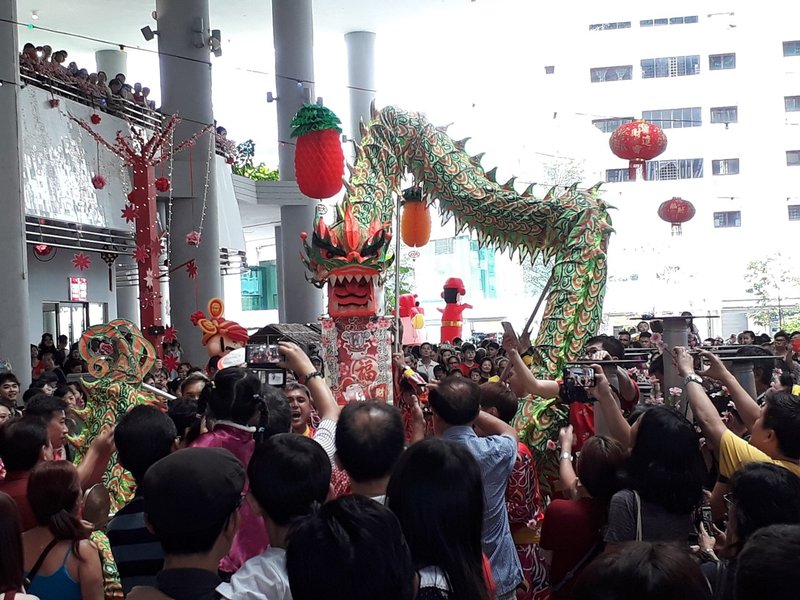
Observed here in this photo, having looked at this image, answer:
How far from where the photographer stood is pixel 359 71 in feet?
59.1

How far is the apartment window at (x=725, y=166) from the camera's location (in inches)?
890

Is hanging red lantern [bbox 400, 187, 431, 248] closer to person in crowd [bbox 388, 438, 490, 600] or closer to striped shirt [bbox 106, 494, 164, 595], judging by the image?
striped shirt [bbox 106, 494, 164, 595]

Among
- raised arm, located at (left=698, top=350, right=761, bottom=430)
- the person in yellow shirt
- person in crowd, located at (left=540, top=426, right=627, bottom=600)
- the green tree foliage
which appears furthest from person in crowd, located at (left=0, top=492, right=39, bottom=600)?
the green tree foliage

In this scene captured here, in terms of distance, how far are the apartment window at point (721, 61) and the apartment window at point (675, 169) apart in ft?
7.75

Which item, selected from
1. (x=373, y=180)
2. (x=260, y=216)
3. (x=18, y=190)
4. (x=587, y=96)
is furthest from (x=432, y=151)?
(x=587, y=96)

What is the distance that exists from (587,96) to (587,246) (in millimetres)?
17500

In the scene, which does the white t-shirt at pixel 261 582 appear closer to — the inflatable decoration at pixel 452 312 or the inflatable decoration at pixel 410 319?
the inflatable decoration at pixel 410 319

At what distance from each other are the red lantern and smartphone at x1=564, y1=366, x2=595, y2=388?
7.00m

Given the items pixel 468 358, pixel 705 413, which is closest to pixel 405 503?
pixel 705 413

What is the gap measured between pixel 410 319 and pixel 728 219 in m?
12.8

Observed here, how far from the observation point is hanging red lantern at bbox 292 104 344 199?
7.78 meters

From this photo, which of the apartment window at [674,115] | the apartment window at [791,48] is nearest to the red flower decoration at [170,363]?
the apartment window at [674,115]

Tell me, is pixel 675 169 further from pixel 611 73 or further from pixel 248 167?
pixel 248 167

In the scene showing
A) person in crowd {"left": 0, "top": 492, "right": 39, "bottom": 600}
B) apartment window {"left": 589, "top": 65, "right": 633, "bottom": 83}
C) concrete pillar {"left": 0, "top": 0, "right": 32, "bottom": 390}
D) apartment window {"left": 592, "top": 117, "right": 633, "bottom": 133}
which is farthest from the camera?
apartment window {"left": 592, "top": 117, "right": 633, "bottom": 133}
